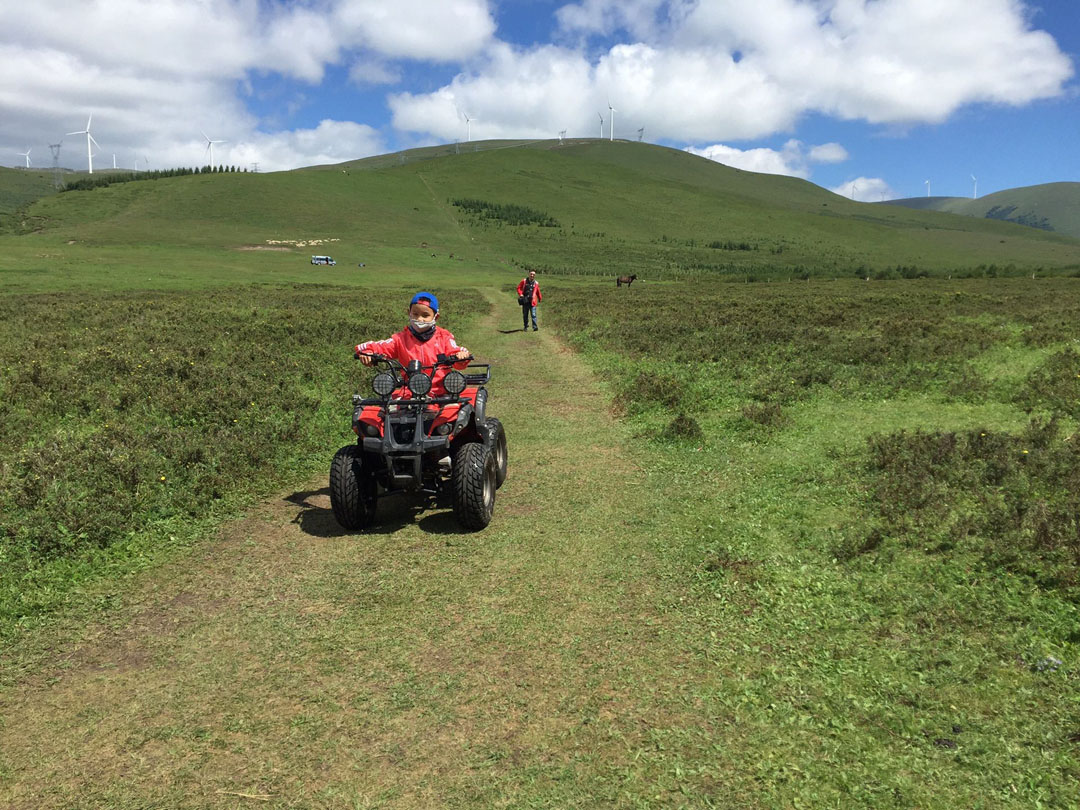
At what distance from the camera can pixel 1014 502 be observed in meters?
7.73

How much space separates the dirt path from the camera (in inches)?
158

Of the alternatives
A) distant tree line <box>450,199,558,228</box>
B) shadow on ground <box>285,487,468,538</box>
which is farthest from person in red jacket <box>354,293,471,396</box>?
Result: distant tree line <box>450,199,558,228</box>

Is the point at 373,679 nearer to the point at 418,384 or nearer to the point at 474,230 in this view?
the point at 418,384

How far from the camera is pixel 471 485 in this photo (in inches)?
299

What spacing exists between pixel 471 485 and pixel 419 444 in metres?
0.75

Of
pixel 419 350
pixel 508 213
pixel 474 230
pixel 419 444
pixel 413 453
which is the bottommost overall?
pixel 413 453

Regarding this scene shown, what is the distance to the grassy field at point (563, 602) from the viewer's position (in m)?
4.11

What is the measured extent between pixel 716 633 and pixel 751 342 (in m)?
17.4

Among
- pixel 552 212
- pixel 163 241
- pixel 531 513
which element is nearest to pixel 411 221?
pixel 552 212

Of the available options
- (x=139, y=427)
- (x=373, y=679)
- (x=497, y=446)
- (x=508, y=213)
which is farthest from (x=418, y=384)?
(x=508, y=213)

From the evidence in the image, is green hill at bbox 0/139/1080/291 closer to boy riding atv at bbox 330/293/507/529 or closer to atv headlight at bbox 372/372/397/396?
boy riding atv at bbox 330/293/507/529

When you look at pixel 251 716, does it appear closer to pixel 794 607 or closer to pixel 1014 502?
pixel 794 607

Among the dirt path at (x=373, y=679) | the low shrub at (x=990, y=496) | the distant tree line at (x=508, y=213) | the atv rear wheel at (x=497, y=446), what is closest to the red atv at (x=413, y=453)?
the atv rear wheel at (x=497, y=446)

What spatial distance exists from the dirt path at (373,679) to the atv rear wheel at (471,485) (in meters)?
0.24
